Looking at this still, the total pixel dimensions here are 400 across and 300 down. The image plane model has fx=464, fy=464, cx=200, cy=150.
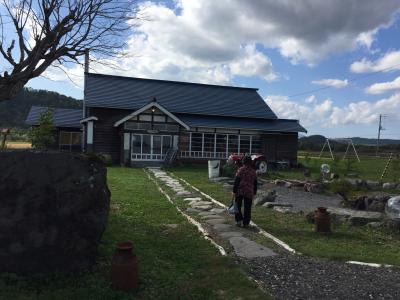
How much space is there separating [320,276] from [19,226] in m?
3.92

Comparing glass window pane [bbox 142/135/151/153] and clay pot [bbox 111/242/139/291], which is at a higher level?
glass window pane [bbox 142/135/151/153]

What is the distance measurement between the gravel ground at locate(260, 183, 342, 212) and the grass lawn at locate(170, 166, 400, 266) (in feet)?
5.85

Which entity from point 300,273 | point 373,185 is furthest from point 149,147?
point 300,273

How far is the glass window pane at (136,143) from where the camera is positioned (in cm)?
2923

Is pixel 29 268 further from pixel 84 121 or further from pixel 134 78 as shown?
pixel 134 78

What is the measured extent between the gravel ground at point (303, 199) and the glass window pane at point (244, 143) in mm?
16865

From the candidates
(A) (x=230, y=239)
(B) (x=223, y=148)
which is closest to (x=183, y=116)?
(B) (x=223, y=148)

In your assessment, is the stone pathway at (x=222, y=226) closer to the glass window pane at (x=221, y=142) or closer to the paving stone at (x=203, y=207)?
the paving stone at (x=203, y=207)

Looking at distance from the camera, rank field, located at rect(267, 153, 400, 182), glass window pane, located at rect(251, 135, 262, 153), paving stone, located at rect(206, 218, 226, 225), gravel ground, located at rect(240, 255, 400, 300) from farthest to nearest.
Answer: glass window pane, located at rect(251, 135, 262, 153)
field, located at rect(267, 153, 400, 182)
paving stone, located at rect(206, 218, 226, 225)
gravel ground, located at rect(240, 255, 400, 300)

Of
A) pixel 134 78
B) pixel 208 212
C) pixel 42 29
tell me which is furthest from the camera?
pixel 134 78

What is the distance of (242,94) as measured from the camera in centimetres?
3972

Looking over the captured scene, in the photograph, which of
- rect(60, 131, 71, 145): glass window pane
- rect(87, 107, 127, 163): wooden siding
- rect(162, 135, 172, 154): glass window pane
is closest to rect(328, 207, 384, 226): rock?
rect(162, 135, 172, 154): glass window pane

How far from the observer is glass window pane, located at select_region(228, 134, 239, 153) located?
33.4 meters

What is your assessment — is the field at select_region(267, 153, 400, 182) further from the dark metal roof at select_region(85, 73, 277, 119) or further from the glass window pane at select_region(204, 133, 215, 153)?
the dark metal roof at select_region(85, 73, 277, 119)
